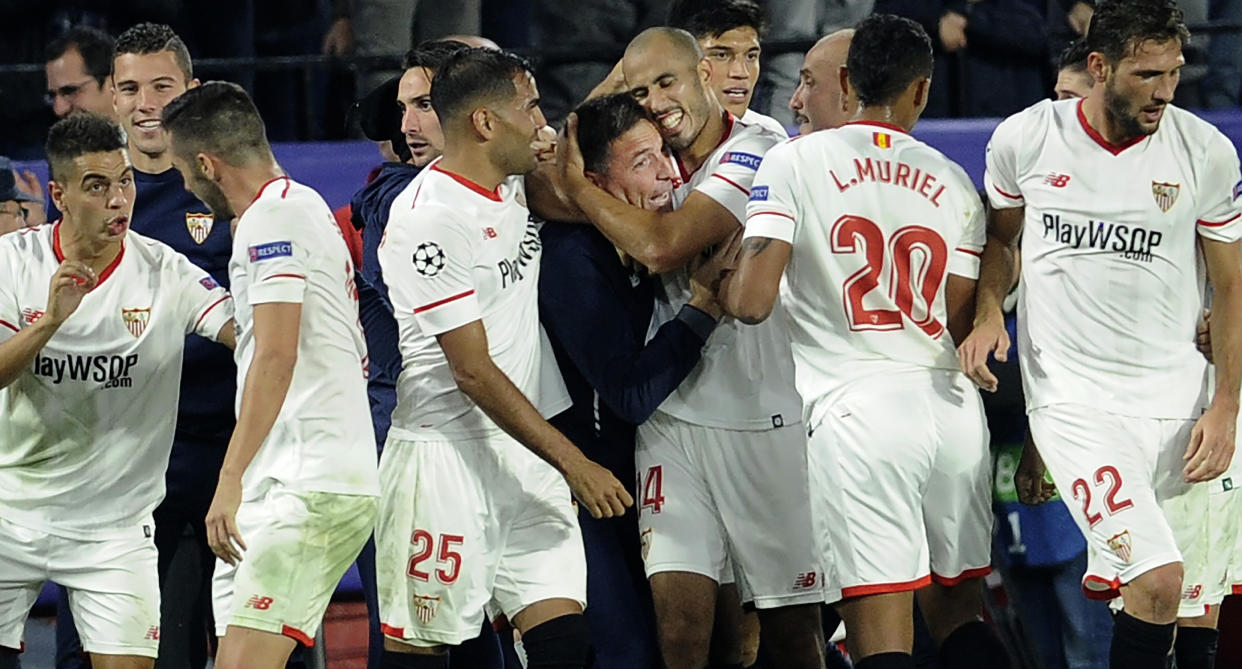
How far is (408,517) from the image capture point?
5.33 meters

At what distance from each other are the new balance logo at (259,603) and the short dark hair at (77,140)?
59.9 inches

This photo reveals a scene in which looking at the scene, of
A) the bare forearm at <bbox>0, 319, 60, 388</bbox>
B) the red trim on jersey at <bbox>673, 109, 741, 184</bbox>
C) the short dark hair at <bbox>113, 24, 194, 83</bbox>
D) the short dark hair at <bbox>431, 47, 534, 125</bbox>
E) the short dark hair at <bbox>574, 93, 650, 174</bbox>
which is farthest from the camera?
the short dark hair at <bbox>113, 24, 194, 83</bbox>

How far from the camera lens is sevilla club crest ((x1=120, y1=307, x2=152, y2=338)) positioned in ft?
18.9

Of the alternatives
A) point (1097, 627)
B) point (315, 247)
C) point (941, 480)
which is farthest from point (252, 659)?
point (1097, 627)

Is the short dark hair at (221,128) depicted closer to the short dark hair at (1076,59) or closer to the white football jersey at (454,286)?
the white football jersey at (454,286)

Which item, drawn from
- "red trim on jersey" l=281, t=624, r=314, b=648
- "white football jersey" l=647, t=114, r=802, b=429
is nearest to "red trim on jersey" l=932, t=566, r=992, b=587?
"white football jersey" l=647, t=114, r=802, b=429

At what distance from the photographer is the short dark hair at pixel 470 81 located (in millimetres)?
5309

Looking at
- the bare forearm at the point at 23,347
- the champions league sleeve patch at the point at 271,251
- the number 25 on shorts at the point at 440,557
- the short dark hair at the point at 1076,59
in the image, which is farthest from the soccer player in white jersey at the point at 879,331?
the bare forearm at the point at 23,347

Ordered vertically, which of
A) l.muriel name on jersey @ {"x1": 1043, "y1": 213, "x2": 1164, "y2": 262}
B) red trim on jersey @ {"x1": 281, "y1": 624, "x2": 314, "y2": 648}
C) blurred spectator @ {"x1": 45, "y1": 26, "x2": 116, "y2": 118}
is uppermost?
l.muriel name on jersey @ {"x1": 1043, "y1": 213, "x2": 1164, "y2": 262}

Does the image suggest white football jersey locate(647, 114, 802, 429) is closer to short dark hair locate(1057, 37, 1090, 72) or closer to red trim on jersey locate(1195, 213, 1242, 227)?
red trim on jersey locate(1195, 213, 1242, 227)

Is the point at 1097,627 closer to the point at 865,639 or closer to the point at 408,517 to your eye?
the point at 865,639

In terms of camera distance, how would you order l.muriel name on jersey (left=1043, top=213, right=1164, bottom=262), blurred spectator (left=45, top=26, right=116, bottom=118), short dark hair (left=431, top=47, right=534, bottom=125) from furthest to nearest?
blurred spectator (left=45, top=26, right=116, bottom=118) < l.muriel name on jersey (left=1043, top=213, right=1164, bottom=262) < short dark hair (left=431, top=47, right=534, bottom=125)

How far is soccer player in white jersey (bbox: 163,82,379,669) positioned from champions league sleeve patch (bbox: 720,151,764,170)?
3.93 ft

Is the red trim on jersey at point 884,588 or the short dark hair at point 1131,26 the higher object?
the short dark hair at point 1131,26
